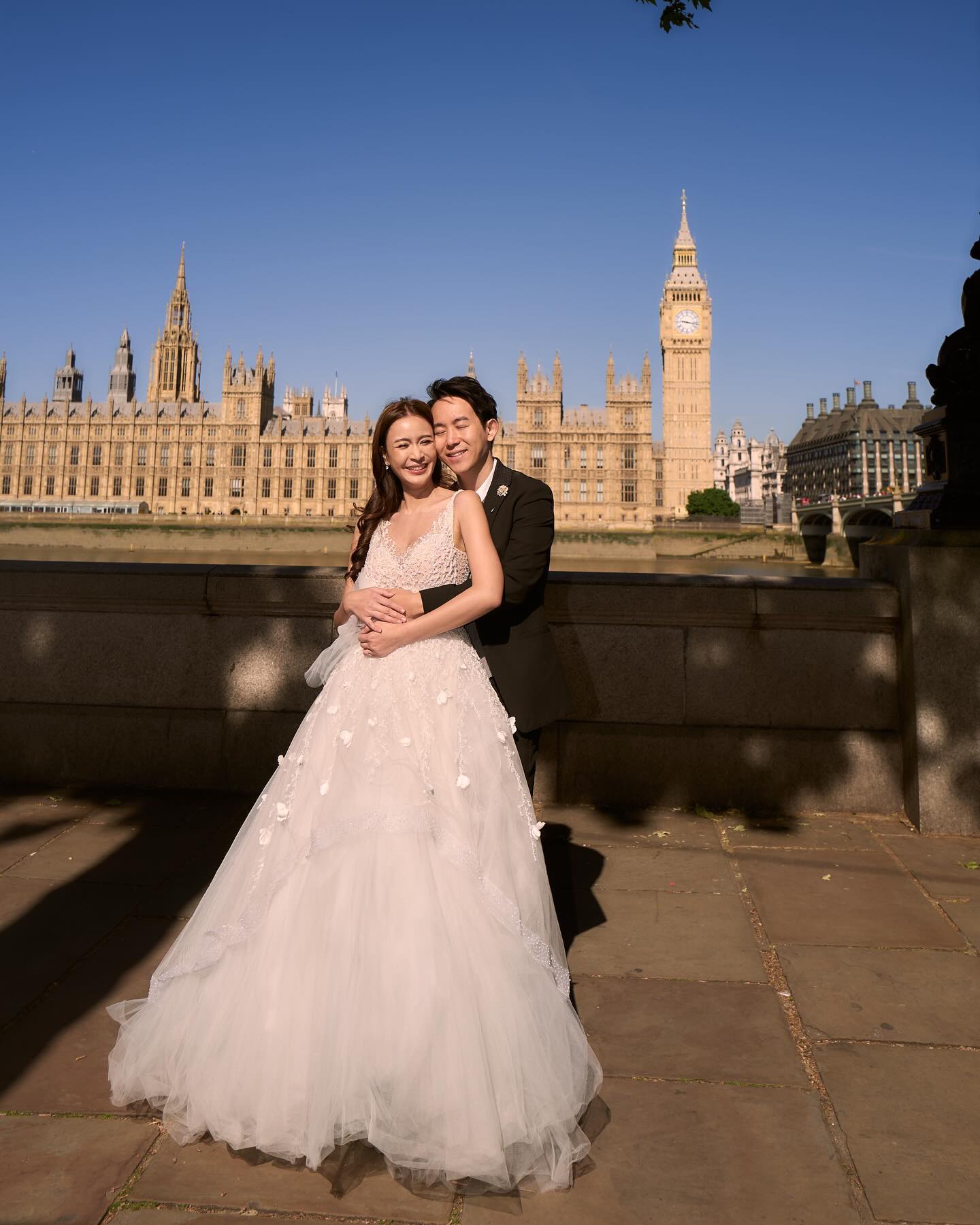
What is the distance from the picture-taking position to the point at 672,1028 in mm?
2105

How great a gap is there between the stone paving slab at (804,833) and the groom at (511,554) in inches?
57.3

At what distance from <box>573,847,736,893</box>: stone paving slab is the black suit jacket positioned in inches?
37.9

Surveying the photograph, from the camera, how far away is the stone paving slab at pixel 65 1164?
147 centimetres

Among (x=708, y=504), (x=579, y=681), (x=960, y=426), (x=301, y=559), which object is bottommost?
(x=579, y=681)

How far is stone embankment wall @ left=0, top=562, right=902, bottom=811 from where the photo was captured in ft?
12.7

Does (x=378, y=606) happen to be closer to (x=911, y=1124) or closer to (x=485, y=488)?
(x=485, y=488)

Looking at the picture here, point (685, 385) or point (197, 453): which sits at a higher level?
point (685, 385)

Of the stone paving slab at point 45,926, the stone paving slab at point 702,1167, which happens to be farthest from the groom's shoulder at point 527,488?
the stone paving slab at point 45,926

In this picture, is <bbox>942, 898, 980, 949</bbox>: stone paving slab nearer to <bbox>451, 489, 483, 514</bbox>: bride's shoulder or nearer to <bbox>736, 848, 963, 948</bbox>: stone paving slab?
<bbox>736, 848, 963, 948</bbox>: stone paving slab

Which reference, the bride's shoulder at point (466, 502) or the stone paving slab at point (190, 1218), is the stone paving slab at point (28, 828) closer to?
the stone paving slab at point (190, 1218)

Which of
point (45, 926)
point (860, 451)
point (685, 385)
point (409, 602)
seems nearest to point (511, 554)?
point (409, 602)

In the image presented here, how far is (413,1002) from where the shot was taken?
5.40 ft

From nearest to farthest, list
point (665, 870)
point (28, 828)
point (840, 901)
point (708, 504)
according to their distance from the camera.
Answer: point (840, 901) → point (665, 870) → point (28, 828) → point (708, 504)

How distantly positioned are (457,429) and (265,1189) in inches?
63.2
